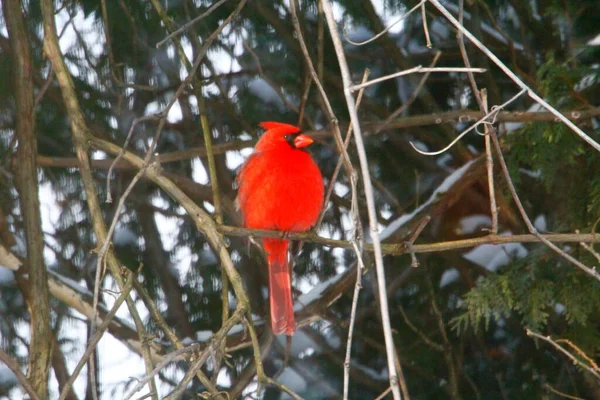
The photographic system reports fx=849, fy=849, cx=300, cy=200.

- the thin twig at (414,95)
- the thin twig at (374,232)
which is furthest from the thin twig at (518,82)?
the thin twig at (414,95)

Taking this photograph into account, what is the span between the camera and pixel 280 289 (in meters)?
3.50

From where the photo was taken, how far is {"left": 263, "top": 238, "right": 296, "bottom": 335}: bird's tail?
3.33 metres

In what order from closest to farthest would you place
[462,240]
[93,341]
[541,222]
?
[93,341] < [462,240] < [541,222]

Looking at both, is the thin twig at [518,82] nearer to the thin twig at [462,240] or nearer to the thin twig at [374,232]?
the thin twig at [374,232]

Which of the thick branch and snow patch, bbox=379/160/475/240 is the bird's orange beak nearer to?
snow patch, bbox=379/160/475/240

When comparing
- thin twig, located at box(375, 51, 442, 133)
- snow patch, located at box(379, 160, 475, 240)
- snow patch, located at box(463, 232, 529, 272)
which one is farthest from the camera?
snow patch, located at box(463, 232, 529, 272)

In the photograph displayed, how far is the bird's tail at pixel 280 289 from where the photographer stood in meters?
3.33

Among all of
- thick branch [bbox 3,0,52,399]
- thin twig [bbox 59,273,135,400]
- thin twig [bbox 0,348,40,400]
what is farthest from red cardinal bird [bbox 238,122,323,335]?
thin twig [bbox 0,348,40,400]

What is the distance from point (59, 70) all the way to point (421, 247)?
1.39 meters

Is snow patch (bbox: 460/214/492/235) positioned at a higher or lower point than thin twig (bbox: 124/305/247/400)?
higher

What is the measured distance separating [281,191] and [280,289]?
1.41 ft

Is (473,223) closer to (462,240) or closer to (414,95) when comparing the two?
(414,95)

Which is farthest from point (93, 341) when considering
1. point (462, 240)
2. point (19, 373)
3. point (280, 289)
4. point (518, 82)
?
point (280, 289)

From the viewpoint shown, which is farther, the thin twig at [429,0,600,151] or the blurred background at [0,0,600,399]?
the blurred background at [0,0,600,399]
